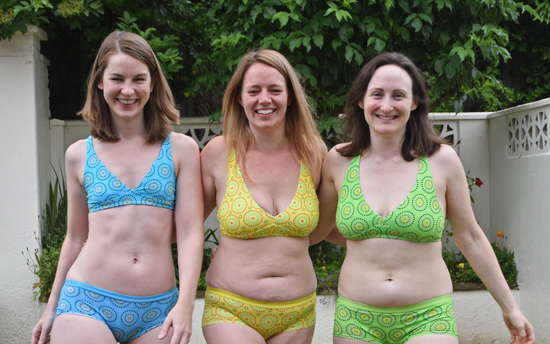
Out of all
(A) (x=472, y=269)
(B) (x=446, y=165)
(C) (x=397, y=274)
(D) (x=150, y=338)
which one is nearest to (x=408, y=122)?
(B) (x=446, y=165)

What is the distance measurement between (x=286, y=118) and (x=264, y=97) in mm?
287

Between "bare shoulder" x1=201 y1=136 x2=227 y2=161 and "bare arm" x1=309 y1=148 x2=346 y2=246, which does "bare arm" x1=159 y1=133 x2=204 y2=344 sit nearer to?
"bare shoulder" x1=201 y1=136 x2=227 y2=161

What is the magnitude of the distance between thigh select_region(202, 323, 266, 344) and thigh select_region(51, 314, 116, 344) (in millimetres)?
433

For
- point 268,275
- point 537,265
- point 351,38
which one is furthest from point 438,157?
point 537,265

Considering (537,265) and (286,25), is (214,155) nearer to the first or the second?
(286,25)

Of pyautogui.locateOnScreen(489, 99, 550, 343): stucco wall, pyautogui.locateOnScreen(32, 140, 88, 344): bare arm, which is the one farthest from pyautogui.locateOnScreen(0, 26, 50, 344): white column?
pyautogui.locateOnScreen(489, 99, 550, 343): stucco wall

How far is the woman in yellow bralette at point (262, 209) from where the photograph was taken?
2.27m

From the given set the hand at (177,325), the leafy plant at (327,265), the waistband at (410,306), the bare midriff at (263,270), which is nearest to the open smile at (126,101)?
the bare midriff at (263,270)

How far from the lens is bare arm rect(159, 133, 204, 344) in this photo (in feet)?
6.98

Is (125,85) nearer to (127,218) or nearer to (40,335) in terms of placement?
(127,218)

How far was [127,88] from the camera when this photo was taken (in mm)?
2174

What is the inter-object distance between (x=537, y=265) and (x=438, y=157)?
2.78m

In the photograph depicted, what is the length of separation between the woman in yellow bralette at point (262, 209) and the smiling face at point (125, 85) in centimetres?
44

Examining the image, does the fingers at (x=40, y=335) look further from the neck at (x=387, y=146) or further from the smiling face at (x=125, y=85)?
the neck at (x=387, y=146)
